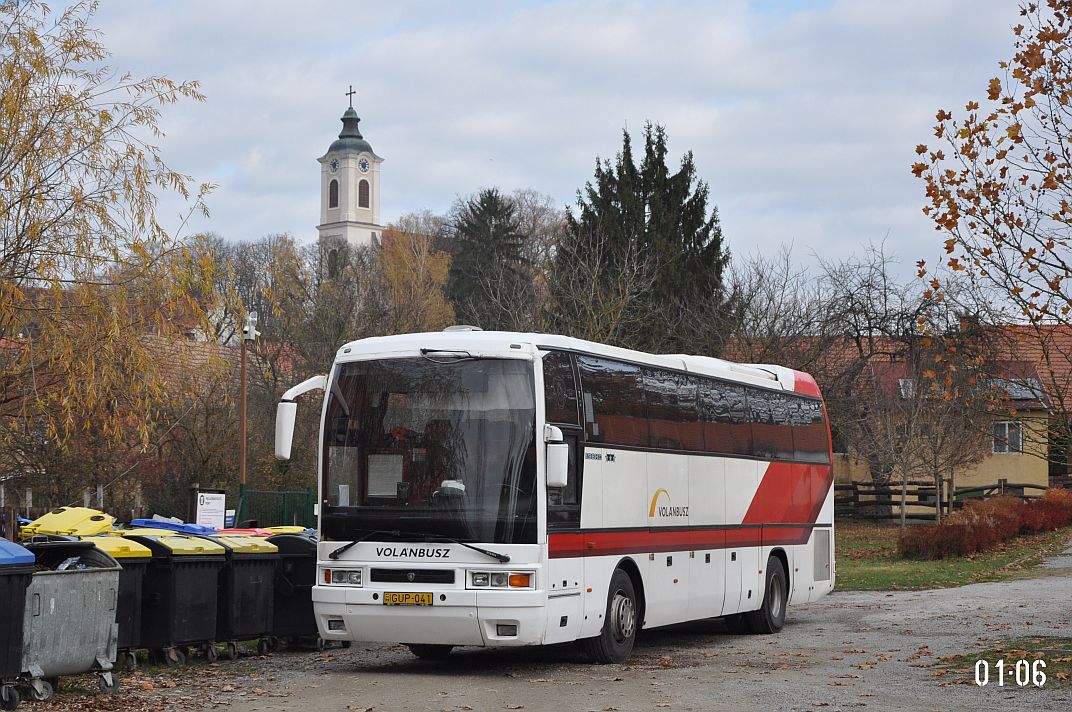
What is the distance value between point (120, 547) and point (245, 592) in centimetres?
183

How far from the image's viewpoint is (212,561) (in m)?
14.1

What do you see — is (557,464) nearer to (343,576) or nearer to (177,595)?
(343,576)


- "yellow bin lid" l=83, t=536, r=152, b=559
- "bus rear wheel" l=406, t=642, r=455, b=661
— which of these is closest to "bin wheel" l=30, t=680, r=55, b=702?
"yellow bin lid" l=83, t=536, r=152, b=559

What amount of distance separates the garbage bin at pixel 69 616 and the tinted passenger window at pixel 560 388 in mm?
4238

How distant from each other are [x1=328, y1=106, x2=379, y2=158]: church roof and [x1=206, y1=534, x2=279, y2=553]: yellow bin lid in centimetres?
12153

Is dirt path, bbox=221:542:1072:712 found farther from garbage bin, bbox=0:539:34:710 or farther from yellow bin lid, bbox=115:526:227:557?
garbage bin, bbox=0:539:34:710

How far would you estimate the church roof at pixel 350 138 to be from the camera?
13400cm

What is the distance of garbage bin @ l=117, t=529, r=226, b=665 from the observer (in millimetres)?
13406

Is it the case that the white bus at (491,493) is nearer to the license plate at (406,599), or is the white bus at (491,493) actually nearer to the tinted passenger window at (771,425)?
the license plate at (406,599)

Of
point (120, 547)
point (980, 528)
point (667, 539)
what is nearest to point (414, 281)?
point (980, 528)

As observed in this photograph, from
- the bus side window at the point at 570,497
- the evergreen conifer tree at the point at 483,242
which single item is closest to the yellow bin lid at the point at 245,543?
the bus side window at the point at 570,497

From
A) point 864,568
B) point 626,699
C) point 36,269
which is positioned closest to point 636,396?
point 626,699

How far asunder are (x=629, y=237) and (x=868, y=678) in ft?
129

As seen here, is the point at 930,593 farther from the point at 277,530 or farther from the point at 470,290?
the point at 470,290
